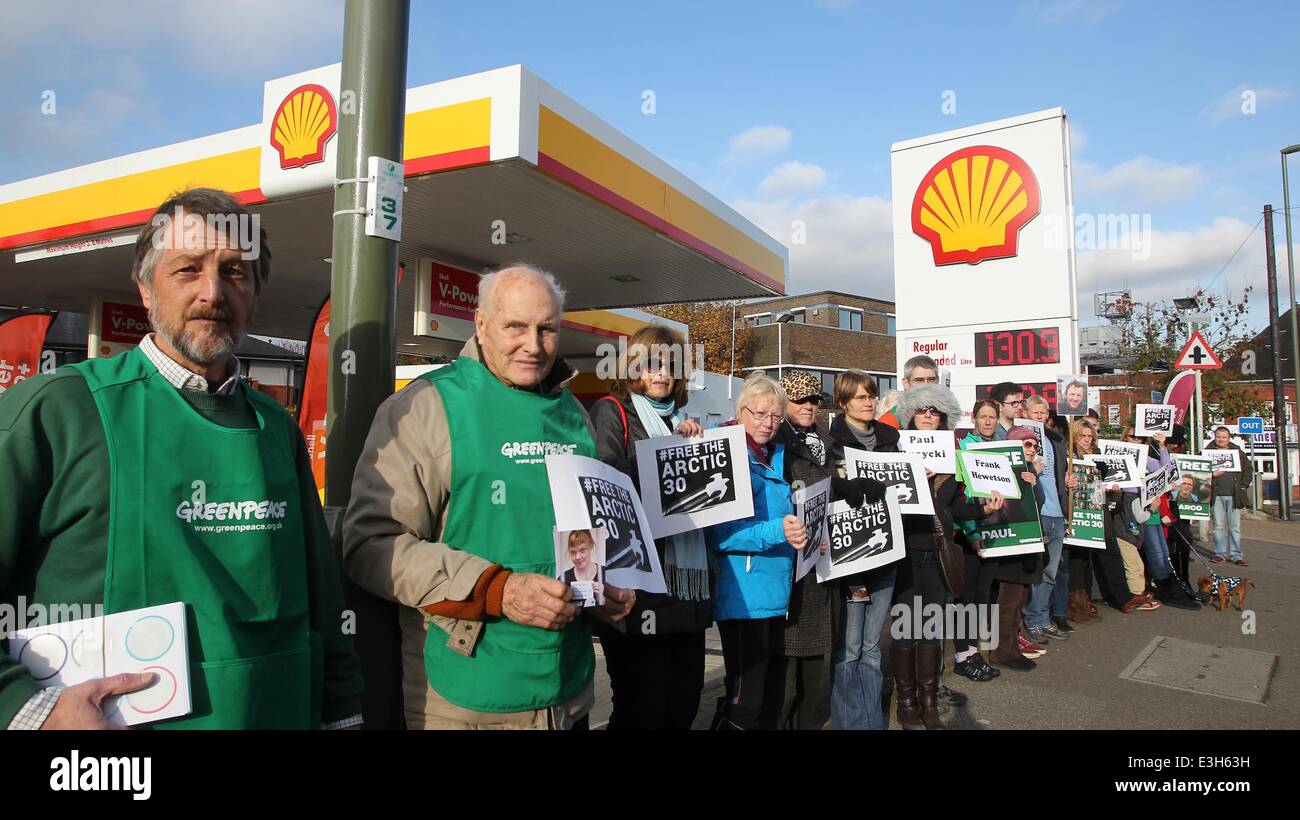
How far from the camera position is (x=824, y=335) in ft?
136

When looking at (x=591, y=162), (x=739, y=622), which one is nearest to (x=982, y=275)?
(x=591, y=162)

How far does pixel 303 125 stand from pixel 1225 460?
11870 mm

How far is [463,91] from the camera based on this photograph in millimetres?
6305

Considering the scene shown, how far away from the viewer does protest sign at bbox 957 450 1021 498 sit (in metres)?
5.58

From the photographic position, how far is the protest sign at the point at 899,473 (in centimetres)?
466

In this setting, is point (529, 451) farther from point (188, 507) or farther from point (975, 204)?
point (975, 204)

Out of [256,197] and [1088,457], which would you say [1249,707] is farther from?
[256,197]

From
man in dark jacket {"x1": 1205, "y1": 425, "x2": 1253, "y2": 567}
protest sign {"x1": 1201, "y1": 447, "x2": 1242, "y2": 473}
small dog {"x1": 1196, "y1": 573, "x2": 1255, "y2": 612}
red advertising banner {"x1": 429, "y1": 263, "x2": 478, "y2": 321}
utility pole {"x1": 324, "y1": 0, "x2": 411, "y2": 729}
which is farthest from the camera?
man in dark jacket {"x1": 1205, "y1": 425, "x2": 1253, "y2": 567}

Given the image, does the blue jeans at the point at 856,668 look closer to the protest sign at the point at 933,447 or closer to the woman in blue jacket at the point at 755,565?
the woman in blue jacket at the point at 755,565

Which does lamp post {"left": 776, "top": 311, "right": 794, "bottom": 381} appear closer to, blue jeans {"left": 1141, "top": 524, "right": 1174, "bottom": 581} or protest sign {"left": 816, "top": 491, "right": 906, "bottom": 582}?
blue jeans {"left": 1141, "top": 524, "right": 1174, "bottom": 581}

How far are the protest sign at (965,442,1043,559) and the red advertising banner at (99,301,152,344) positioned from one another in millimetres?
13550

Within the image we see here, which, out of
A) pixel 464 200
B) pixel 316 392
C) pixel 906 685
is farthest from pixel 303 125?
pixel 906 685

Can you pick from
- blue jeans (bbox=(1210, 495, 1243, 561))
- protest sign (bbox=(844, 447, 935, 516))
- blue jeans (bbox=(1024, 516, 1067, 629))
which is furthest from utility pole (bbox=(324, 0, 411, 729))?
blue jeans (bbox=(1210, 495, 1243, 561))
